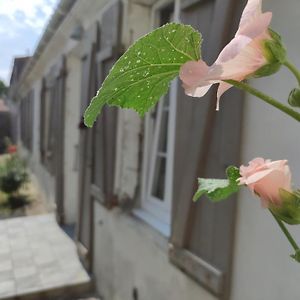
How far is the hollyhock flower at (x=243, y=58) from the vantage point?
1.53ft

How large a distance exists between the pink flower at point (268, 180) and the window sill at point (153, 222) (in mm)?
2397

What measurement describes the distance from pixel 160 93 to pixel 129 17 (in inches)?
122

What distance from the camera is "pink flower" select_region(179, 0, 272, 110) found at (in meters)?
0.47

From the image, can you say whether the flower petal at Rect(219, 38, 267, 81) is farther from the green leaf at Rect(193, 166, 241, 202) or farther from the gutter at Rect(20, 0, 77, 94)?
the gutter at Rect(20, 0, 77, 94)

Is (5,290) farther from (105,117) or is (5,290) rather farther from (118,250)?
(105,117)

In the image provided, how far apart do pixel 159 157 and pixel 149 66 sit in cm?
294

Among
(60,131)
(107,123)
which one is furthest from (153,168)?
(60,131)

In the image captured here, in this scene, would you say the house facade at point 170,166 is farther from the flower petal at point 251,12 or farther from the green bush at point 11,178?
the green bush at point 11,178

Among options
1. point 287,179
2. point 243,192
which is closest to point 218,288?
point 243,192

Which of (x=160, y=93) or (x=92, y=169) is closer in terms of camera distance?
(x=160, y=93)

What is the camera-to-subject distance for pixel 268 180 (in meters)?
0.53

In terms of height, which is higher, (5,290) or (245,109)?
(245,109)

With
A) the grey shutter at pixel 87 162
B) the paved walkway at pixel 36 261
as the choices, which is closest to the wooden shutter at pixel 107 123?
the grey shutter at pixel 87 162

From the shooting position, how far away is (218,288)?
212 centimetres
